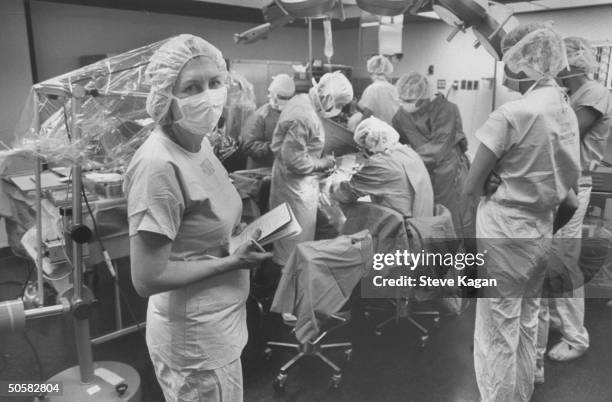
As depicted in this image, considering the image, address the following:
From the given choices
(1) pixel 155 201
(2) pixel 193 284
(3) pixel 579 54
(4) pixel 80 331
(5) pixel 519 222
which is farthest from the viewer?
(3) pixel 579 54

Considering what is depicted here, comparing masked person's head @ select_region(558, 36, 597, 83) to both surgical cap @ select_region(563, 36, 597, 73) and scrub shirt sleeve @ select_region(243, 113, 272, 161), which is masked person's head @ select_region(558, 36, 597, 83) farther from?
scrub shirt sleeve @ select_region(243, 113, 272, 161)

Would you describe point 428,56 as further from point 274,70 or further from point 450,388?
point 450,388

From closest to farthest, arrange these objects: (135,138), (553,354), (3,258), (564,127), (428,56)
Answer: (564,127)
(135,138)
(553,354)
(3,258)
(428,56)

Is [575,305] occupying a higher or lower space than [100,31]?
lower

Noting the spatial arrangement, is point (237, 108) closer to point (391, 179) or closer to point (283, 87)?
point (283, 87)

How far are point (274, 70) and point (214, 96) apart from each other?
447 centimetres

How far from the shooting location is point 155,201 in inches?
40.2

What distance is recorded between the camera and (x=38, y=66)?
427 centimetres

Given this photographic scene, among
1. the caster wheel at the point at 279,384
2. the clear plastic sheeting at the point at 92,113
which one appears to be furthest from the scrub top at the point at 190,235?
the caster wheel at the point at 279,384

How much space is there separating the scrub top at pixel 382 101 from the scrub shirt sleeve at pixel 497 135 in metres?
2.46

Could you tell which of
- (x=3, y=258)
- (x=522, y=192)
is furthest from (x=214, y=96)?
(x=3, y=258)

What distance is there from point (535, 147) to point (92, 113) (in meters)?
1.75

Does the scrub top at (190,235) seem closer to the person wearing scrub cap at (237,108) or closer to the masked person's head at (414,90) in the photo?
the masked person's head at (414,90)

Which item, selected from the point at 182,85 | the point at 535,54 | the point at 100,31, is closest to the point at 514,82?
the point at 535,54
